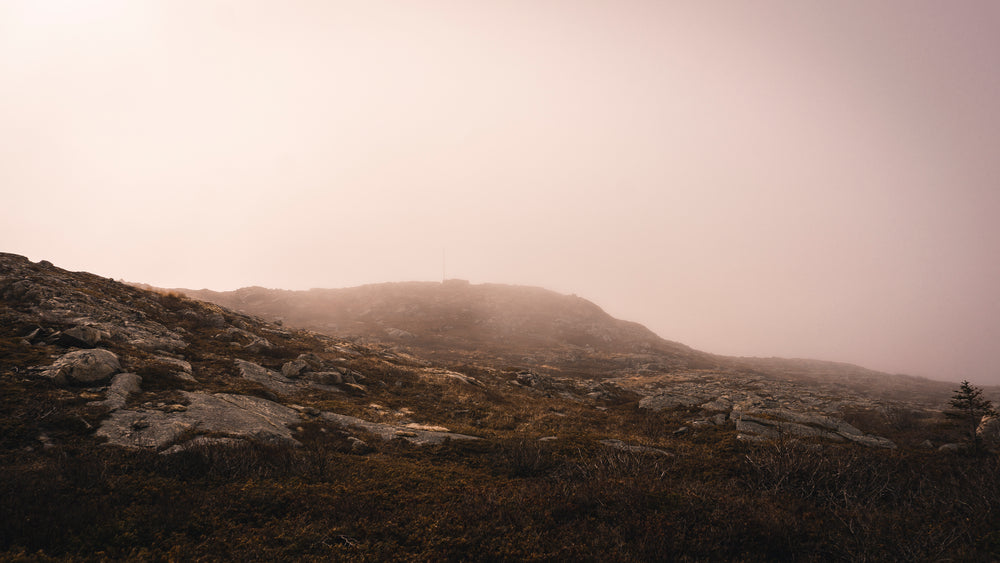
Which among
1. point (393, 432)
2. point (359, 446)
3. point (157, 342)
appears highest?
point (157, 342)

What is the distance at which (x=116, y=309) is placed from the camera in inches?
811

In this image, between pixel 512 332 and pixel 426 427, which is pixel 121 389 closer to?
pixel 426 427

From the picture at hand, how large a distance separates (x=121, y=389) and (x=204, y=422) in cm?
354

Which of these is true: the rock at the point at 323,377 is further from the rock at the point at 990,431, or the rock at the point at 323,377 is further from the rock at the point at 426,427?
the rock at the point at 990,431

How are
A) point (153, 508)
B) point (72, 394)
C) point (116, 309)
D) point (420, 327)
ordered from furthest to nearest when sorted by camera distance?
point (420, 327), point (116, 309), point (72, 394), point (153, 508)

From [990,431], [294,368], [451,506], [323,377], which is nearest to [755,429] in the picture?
[990,431]

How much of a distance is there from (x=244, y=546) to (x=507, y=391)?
2493cm

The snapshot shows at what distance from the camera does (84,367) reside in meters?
12.6

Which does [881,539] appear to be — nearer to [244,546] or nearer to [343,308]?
[244,546]

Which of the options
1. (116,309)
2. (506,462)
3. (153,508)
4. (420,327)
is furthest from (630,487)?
(420,327)

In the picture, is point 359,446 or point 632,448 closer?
point 359,446

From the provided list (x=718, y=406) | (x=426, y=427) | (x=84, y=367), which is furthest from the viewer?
(x=718, y=406)

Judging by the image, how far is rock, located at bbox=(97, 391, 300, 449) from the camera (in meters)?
10.2

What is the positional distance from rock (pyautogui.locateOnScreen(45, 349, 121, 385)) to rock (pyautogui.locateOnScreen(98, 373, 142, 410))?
43cm
